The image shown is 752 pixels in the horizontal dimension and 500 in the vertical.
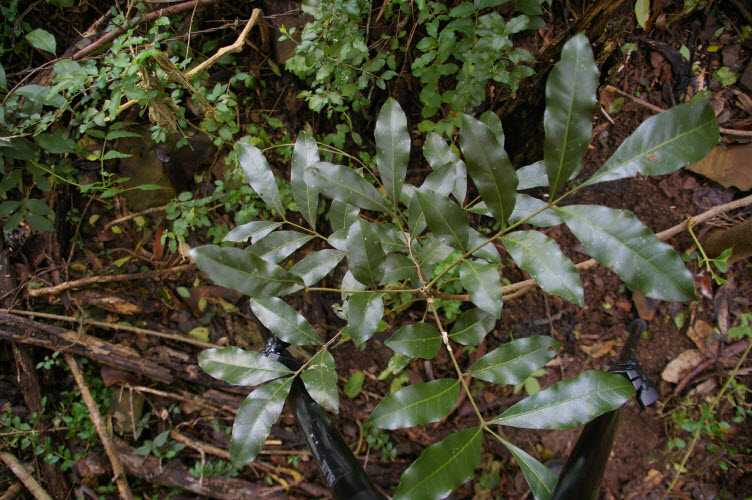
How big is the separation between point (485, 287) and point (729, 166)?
72.3 inches

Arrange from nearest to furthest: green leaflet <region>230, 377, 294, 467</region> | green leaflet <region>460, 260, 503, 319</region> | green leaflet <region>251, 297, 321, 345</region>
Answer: green leaflet <region>460, 260, 503, 319</region>
green leaflet <region>230, 377, 294, 467</region>
green leaflet <region>251, 297, 321, 345</region>

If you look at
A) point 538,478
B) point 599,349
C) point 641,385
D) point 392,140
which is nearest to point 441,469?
point 538,478

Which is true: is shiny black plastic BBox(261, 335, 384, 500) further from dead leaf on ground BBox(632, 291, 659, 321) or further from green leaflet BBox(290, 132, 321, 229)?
dead leaf on ground BBox(632, 291, 659, 321)

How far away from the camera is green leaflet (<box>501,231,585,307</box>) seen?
2.22ft

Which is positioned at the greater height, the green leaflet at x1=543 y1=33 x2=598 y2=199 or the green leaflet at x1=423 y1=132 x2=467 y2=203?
the green leaflet at x1=543 y1=33 x2=598 y2=199

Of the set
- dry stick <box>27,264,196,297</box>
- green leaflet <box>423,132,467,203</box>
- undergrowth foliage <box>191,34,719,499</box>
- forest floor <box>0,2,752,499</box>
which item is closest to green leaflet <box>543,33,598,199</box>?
undergrowth foliage <box>191,34,719,499</box>

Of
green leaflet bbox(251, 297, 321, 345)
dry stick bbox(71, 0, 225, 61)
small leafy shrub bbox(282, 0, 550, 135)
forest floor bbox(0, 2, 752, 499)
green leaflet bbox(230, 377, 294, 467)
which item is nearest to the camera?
green leaflet bbox(230, 377, 294, 467)

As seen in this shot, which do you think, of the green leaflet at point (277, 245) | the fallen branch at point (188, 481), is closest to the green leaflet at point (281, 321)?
the green leaflet at point (277, 245)

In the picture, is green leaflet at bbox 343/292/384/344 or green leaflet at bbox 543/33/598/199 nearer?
green leaflet at bbox 543/33/598/199

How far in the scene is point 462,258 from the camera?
2.78ft

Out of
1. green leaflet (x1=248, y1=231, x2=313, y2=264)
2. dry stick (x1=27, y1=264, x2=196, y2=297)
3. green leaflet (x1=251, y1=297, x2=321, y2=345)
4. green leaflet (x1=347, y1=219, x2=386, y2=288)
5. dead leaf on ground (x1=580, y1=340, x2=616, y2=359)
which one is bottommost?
dead leaf on ground (x1=580, y1=340, x2=616, y2=359)

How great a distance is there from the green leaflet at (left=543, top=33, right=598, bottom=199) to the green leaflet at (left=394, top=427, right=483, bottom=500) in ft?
1.85

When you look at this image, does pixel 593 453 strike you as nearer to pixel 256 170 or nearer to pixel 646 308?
pixel 646 308

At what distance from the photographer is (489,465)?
6.29ft
